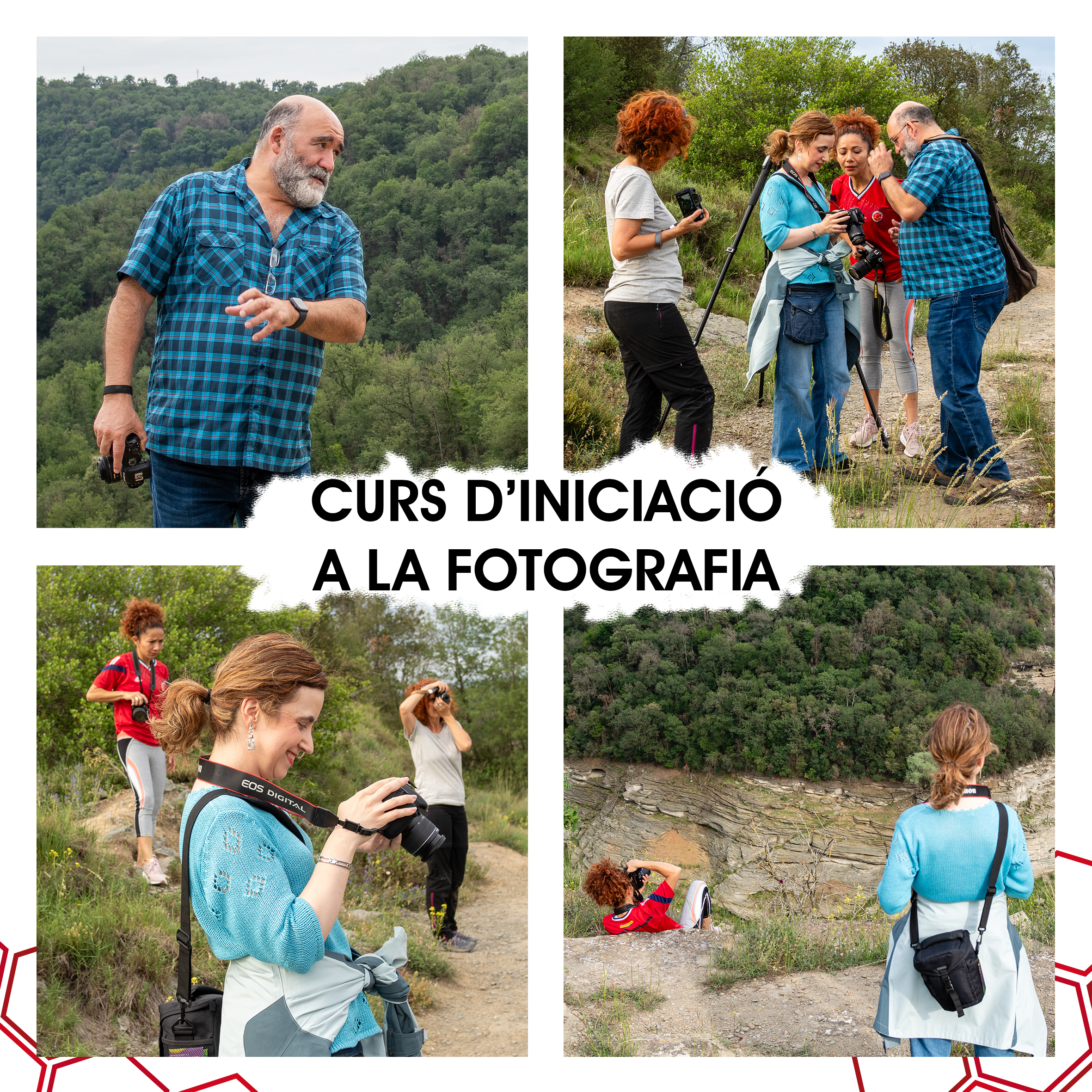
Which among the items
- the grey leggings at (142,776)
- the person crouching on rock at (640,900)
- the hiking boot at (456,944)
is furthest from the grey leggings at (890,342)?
the grey leggings at (142,776)

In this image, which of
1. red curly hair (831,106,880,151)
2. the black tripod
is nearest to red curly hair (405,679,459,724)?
the black tripod

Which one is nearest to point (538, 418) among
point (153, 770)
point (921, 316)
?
point (921, 316)

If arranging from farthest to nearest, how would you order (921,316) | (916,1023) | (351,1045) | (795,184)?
(921,316) → (795,184) → (916,1023) → (351,1045)

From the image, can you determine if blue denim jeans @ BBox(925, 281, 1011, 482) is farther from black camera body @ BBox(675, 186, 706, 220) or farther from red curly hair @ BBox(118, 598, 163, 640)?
red curly hair @ BBox(118, 598, 163, 640)

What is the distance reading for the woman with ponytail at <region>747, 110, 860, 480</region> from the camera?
12.2 ft

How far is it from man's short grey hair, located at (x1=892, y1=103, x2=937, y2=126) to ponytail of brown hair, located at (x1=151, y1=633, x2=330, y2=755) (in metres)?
3.26

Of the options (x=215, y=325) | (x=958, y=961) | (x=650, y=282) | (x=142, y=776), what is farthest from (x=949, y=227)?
(x=142, y=776)

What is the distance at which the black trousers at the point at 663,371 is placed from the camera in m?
3.60

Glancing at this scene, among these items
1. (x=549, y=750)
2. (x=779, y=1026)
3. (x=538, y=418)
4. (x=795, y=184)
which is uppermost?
(x=795, y=184)

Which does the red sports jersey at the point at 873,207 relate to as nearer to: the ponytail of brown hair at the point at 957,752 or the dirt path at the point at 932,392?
the dirt path at the point at 932,392

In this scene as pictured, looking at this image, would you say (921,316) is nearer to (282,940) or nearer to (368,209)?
(368,209)

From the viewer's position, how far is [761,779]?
4.89 metres

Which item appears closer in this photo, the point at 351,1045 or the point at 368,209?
the point at 351,1045

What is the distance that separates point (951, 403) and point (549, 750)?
226cm
